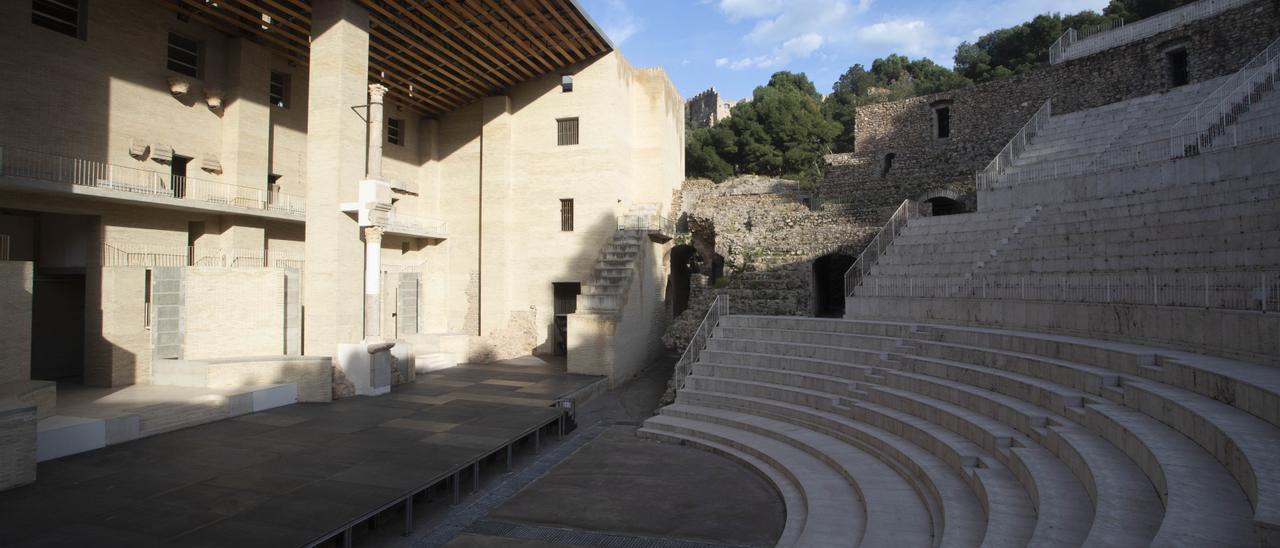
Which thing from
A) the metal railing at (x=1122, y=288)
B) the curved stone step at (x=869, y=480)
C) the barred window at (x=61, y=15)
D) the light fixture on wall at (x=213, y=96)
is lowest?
the curved stone step at (x=869, y=480)

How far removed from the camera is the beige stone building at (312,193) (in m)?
14.6

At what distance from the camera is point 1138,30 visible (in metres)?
24.1

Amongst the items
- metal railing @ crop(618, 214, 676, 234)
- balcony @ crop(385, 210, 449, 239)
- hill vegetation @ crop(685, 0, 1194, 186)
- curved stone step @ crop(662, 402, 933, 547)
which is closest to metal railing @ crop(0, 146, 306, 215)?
balcony @ crop(385, 210, 449, 239)

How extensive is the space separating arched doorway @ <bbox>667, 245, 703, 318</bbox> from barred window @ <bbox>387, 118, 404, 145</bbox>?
1038 cm

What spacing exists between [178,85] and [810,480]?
57.0 feet

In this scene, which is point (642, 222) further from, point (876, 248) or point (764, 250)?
point (876, 248)

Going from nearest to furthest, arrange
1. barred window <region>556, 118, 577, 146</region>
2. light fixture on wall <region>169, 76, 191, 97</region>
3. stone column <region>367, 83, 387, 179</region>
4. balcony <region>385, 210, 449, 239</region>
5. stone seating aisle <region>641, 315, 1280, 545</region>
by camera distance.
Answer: stone seating aisle <region>641, 315, 1280, 545</region>, stone column <region>367, 83, 387, 179</region>, light fixture on wall <region>169, 76, 191, 97</region>, balcony <region>385, 210, 449, 239</region>, barred window <region>556, 118, 577, 146</region>

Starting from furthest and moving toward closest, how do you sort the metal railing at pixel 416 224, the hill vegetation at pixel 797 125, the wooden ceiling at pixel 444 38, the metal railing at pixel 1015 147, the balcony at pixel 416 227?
the hill vegetation at pixel 797 125, the metal railing at pixel 416 224, the balcony at pixel 416 227, the metal railing at pixel 1015 147, the wooden ceiling at pixel 444 38

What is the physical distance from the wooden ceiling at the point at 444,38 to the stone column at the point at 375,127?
227cm

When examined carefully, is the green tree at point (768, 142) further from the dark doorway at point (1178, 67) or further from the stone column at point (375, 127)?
the stone column at point (375, 127)

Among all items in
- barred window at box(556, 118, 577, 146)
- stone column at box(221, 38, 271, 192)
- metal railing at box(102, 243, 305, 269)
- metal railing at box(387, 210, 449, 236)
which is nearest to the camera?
metal railing at box(102, 243, 305, 269)

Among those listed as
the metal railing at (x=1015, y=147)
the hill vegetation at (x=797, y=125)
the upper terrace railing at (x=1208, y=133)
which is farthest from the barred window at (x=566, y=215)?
the hill vegetation at (x=797, y=125)

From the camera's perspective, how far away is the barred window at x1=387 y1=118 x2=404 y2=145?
Answer: 2336 centimetres

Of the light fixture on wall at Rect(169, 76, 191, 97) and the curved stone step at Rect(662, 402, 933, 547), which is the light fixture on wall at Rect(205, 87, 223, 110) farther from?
the curved stone step at Rect(662, 402, 933, 547)
